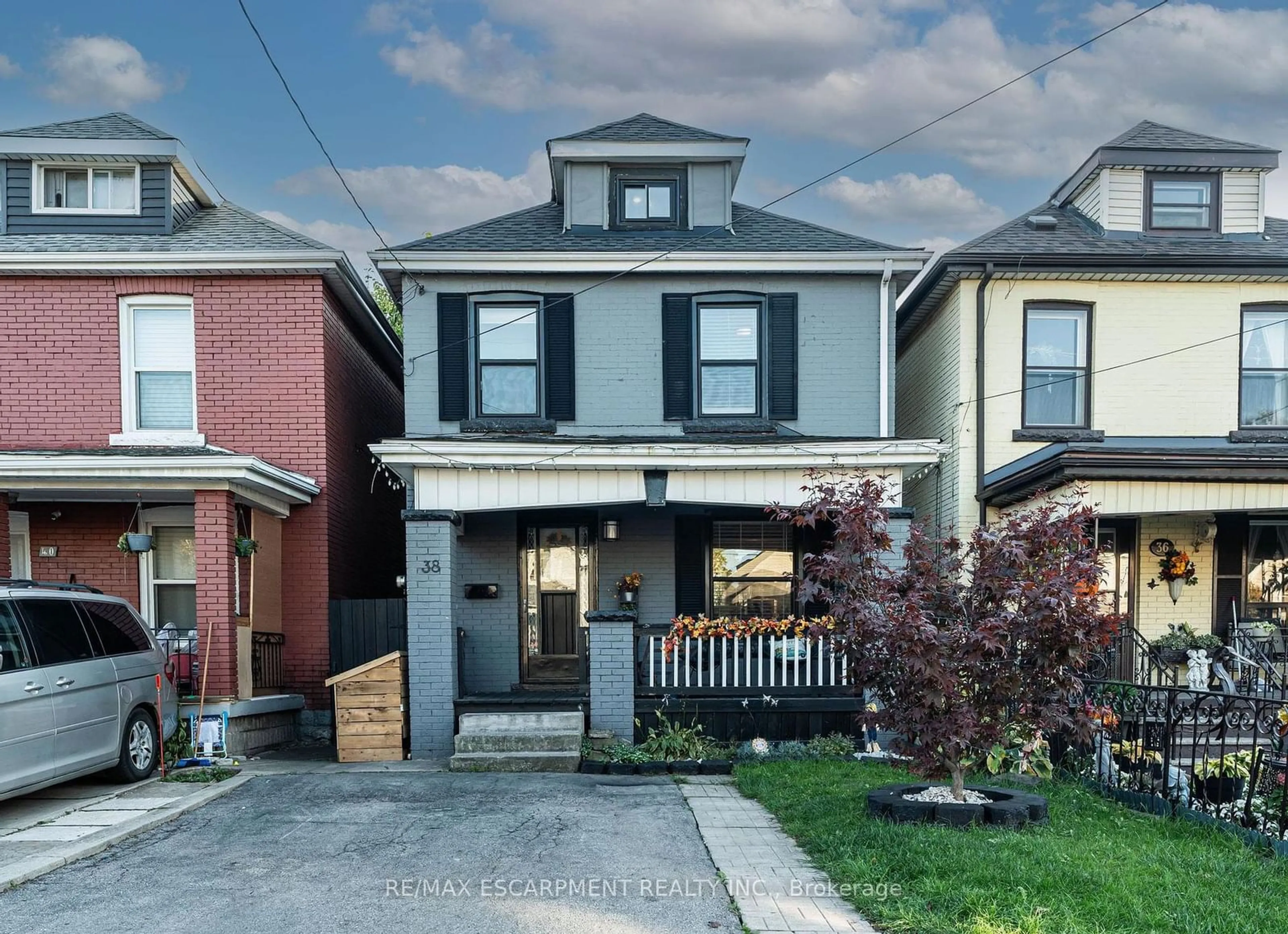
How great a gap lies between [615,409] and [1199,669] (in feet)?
24.6

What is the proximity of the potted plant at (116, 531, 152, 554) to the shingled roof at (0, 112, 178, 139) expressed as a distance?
5.23 m

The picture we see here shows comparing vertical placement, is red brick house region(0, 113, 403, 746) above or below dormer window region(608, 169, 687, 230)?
below

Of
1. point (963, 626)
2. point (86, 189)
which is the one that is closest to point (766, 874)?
point (963, 626)

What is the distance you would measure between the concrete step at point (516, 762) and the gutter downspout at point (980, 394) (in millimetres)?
6034

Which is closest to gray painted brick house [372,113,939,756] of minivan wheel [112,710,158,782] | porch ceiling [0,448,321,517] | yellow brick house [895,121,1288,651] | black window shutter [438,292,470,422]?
black window shutter [438,292,470,422]

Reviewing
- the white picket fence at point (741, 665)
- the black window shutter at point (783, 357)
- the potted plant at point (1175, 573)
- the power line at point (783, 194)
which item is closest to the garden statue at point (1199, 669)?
the potted plant at point (1175, 573)

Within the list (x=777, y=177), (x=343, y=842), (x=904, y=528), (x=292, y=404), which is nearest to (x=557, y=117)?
(x=777, y=177)

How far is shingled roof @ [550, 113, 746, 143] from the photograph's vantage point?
13172 millimetres

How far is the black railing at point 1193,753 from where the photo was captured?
712cm

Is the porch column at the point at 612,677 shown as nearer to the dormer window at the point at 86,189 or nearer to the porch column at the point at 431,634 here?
the porch column at the point at 431,634

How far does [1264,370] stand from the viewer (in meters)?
13.4

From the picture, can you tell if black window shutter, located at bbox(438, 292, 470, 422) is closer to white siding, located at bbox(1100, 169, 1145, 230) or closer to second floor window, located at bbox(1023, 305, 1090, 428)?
second floor window, located at bbox(1023, 305, 1090, 428)

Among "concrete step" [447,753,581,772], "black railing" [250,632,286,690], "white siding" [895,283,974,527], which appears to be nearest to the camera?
"concrete step" [447,753,581,772]

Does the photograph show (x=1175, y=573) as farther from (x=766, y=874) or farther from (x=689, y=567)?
(x=766, y=874)
